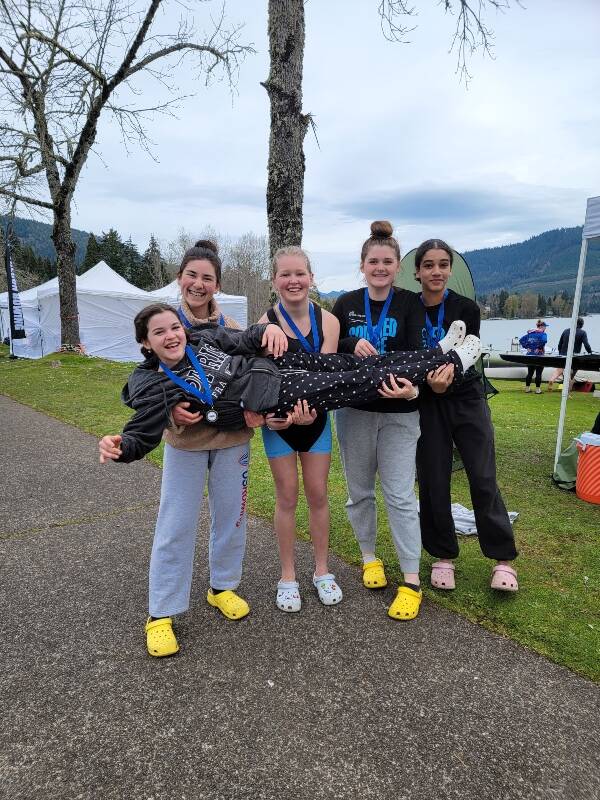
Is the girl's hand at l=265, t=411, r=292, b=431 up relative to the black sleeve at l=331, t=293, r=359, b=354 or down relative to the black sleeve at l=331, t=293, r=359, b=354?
down

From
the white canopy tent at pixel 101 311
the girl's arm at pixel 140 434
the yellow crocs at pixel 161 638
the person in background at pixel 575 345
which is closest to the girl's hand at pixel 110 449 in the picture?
the girl's arm at pixel 140 434

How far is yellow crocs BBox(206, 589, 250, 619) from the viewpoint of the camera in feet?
8.83

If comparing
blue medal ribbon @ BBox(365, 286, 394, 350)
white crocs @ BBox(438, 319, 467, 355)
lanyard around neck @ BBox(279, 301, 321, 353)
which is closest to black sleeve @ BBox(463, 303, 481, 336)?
white crocs @ BBox(438, 319, 467, 355)

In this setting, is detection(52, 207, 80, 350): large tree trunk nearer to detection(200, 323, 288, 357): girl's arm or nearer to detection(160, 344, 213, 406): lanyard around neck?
detection(200, 323, 288, 357): girl's arm

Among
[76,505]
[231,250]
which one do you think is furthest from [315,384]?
[231,250]

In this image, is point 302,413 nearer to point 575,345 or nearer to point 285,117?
point 285,117

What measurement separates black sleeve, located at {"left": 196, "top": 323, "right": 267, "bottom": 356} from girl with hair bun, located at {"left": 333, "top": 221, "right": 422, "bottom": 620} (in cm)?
51

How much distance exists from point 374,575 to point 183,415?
1.45 metres

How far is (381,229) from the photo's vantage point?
284 centimetres

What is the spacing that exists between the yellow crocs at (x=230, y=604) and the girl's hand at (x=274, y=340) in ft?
4.22

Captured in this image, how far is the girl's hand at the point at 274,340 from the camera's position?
258cm

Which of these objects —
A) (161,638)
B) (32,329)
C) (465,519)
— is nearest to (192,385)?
(161,638)

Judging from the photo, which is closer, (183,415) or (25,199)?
(183,415)

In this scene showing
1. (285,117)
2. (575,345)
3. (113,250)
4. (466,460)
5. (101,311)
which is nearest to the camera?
(466,460)
